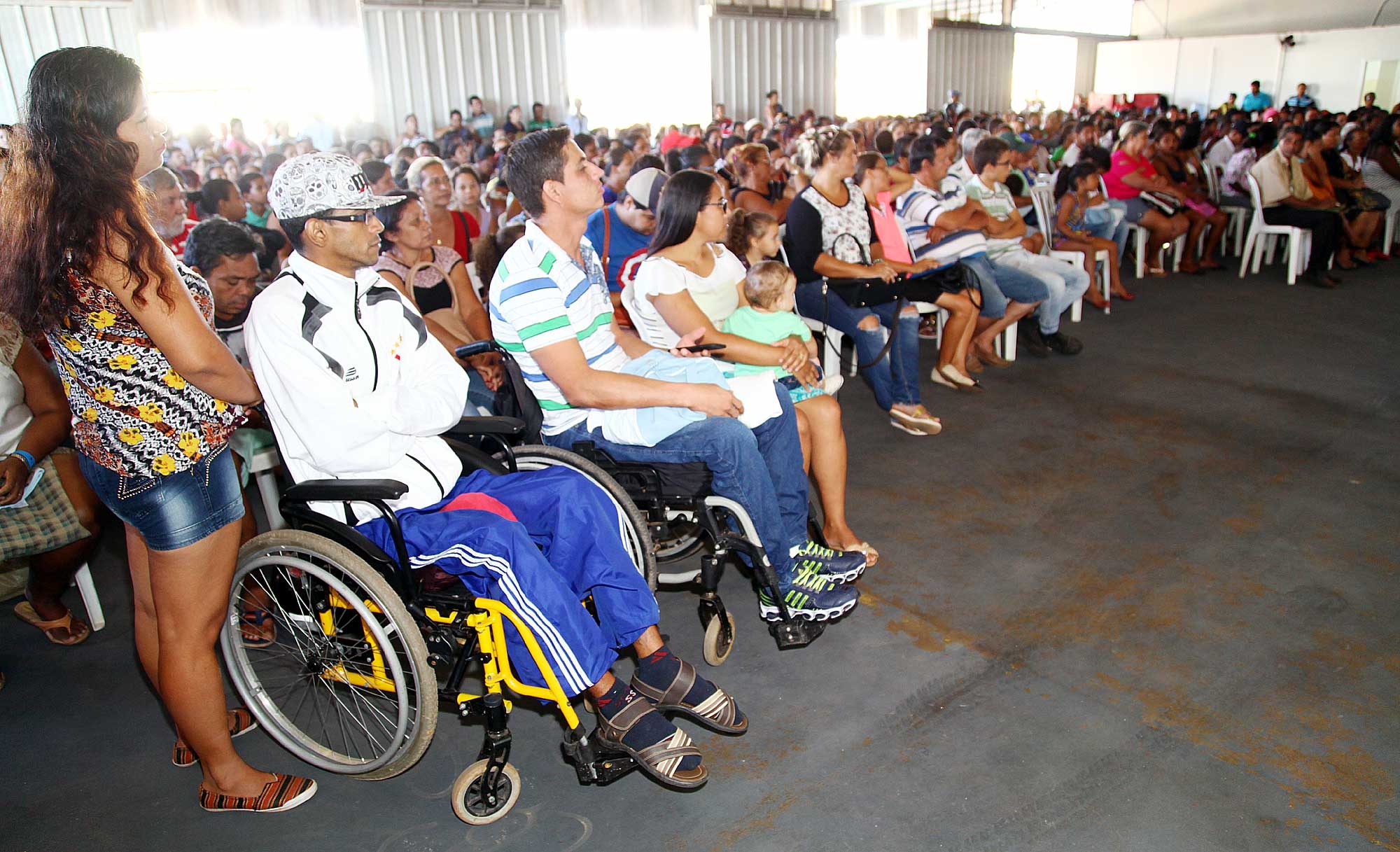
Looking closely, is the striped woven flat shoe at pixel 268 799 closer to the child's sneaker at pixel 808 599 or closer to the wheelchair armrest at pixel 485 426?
the wheelchair armrest at pixel 485 426

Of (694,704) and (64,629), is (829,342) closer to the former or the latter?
(694,704)

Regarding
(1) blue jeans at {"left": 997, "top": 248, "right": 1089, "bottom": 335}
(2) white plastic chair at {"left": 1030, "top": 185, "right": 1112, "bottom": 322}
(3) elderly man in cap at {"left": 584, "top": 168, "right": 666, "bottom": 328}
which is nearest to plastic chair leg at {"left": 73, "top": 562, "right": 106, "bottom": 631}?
(3) elderly man in cap at {"left": 584, "top": 168, "right": 666, "bottom": 328}

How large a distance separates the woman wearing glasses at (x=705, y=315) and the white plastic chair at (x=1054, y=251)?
3123 millimetres

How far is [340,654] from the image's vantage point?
191cm

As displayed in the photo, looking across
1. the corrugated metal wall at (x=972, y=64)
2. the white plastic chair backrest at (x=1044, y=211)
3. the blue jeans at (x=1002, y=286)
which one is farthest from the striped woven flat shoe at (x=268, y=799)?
the corrugated metal wall at (x=972, y=64)

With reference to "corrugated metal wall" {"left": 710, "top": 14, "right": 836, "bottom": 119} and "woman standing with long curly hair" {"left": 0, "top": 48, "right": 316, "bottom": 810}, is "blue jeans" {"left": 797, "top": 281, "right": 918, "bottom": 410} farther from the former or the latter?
"corrugated metal wall" {"left": 710, "top": 14, "right": 836, "bottom": 119}

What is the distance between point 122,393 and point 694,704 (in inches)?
50.0

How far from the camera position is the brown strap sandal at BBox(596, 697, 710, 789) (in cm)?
184

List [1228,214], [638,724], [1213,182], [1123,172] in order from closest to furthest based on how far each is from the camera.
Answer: [638,724], [1123,172], [1213,182], [1228,214]

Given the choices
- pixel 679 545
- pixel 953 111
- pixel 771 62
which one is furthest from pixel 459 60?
pixel 679 545

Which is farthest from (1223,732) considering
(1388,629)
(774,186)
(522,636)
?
(774,186)

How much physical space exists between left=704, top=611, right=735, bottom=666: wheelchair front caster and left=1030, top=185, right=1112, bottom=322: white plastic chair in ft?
12.4

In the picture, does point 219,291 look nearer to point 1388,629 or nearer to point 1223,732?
point 1223,732

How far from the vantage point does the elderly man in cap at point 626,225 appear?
12.6 feet
